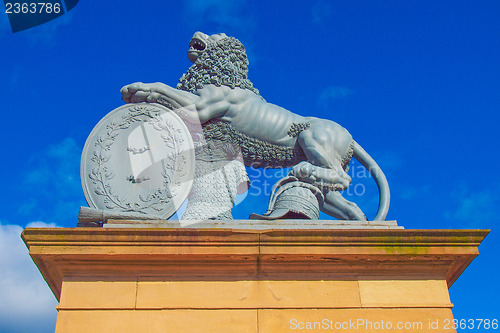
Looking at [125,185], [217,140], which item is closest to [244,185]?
[217,140]

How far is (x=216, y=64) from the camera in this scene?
664cm

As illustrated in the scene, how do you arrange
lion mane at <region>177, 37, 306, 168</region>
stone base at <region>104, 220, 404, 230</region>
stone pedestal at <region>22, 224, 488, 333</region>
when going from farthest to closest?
lion mane at <region>177, 37, 306, 168</region>, stone base at <region>104, 220, 404, 230</region>, stone pedestal at <region>22, 224, 488, 333</region>

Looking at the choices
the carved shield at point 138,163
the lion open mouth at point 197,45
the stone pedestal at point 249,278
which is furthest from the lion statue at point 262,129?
the stone pedestal at point 249,278

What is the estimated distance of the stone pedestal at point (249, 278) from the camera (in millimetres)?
4504

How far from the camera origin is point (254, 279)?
4.72 m

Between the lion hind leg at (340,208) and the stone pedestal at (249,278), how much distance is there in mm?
1076

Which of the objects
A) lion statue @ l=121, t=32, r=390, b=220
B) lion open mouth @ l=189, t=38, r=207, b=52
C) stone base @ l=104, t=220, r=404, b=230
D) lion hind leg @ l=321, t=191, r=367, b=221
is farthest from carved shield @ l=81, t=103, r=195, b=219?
lion hind leg @ l=321, t=191, r=367, b=221

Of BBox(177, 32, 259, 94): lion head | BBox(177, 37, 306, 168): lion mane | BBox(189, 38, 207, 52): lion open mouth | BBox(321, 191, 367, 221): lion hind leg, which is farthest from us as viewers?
BBox(189, 38, 207, 52): lion open mouth

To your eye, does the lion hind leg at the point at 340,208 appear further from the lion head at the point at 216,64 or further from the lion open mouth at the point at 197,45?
the lion open mouth at the point at 197,45

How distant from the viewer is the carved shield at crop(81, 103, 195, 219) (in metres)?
5.35

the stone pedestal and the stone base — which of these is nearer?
the stone pedestal

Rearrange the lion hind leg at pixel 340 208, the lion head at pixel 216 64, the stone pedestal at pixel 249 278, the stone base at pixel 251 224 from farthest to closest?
the lion head at pixel 216 64, the lion hind leg at pixel 340 208, the stone base at pixel 251 224, the stone pedestal at pixel 249 278

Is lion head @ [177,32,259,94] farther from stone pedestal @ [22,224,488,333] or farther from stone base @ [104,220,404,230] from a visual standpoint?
stone pedestal @ [22,224,488,333]

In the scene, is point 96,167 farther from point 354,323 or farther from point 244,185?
point 354,323
